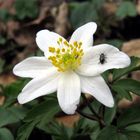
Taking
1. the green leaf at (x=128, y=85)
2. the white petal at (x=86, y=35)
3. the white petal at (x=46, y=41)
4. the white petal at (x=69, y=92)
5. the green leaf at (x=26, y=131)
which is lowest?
the green leaf at (x=26, y=131)

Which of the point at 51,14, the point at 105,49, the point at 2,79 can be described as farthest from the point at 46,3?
the point at 105,49

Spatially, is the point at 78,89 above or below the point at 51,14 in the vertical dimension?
above

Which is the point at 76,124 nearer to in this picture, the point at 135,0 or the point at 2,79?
the point at 2,79

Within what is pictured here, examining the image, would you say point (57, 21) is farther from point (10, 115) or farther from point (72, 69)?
point (72, 69)

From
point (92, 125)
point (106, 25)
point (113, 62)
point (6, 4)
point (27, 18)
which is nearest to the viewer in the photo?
point (113, 62)

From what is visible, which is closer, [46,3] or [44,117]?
[44,117]

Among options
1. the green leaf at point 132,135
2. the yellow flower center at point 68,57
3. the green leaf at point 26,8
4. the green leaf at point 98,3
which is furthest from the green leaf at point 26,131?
the green leaf at point 26,8

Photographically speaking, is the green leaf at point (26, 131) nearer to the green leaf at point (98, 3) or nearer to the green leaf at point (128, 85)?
the green leaf at point (128, 85)

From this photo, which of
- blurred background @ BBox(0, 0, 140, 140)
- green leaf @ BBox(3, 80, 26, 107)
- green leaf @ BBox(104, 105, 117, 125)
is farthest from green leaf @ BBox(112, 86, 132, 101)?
blurred background @ BBox(0, 0, 140, 140)
